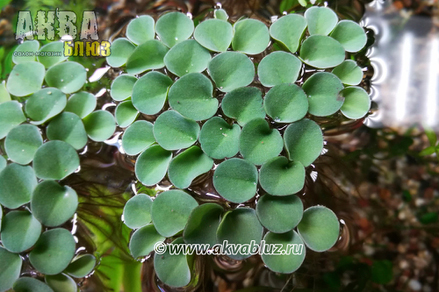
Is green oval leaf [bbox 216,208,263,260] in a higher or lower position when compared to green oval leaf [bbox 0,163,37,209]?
lower

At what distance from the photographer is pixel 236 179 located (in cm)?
70

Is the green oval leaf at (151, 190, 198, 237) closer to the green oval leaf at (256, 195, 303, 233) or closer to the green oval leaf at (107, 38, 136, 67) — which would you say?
the green oval leaf at (256, 195, 303, 233)

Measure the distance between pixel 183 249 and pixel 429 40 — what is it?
92cm

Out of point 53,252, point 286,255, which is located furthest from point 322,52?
point 53,252

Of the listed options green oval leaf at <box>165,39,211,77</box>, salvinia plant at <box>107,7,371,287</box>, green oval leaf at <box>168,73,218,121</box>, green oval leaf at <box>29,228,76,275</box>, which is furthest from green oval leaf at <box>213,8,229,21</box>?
green oval leaf at <box>29,228,76,275</box>

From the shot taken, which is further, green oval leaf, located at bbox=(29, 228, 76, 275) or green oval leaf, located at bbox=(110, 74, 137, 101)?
green oval leaf, located at bbox=(110, 74, 137, 101)

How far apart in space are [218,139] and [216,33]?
11.8 inches

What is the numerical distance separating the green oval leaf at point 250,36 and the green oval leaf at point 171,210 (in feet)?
1.39

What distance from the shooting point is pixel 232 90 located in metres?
0.73

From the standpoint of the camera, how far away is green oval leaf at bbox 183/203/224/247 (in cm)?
67

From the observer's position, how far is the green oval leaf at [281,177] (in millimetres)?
669

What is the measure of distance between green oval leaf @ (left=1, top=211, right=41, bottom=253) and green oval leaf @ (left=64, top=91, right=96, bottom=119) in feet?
0.92

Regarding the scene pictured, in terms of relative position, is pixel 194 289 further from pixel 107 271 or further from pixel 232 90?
pixel 232 90

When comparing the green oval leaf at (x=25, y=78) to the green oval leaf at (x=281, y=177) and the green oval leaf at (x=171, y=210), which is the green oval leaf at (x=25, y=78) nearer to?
→ the green oval leaf at (x=171, y=210)
